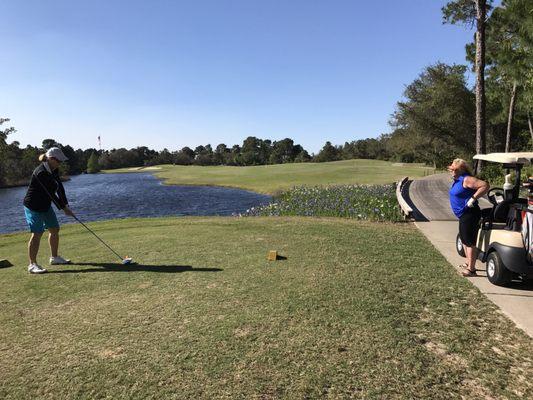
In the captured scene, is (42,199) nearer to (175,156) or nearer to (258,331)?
(258,331)

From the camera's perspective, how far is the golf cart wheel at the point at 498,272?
6.17 metres

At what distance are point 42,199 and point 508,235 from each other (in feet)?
27.4

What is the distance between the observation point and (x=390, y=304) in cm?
555

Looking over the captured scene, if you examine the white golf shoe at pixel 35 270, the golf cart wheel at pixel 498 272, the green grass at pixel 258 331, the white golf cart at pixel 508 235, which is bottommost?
the green grass at pixel 258 331

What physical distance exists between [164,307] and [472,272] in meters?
5.27

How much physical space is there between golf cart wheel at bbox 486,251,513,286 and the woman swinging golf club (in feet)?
25.5

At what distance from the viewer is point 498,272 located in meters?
6.22

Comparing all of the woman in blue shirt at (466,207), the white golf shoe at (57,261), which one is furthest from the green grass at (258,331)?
the woman in blue shirt at (466,207)

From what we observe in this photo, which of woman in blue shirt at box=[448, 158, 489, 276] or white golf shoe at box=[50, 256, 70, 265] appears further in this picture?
white golf shoe at box=[50, 256, 70, 265]

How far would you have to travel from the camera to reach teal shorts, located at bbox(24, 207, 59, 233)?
295 inches

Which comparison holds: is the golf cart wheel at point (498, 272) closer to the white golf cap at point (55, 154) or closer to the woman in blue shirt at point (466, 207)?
the woman in blue shirt at point (466, 207)

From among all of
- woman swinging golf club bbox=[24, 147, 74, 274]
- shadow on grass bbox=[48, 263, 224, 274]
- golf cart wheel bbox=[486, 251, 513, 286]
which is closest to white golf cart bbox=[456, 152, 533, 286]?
golf cart wheel bbox=[486, 251, 513, 286]

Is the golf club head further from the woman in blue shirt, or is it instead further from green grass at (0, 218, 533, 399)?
the woman in blue shirt

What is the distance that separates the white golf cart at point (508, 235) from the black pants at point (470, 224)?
28cm
